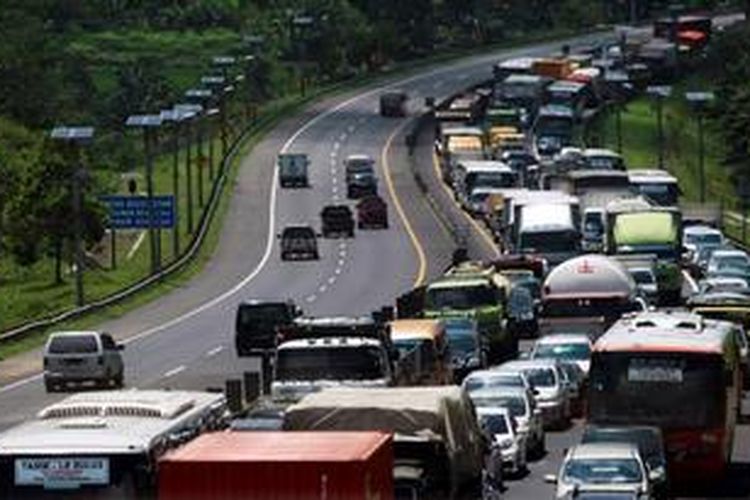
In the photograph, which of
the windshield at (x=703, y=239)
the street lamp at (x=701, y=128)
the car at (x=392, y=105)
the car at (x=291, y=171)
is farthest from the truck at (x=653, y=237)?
the car at (x=392, y=105)

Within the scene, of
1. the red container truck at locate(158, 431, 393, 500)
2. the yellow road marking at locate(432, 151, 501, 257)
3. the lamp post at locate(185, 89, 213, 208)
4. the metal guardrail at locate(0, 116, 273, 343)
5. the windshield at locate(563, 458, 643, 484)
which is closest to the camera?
the red container truck at locate(158, 431, 393, 500)

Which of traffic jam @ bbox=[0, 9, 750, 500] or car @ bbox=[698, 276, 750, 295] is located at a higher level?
traffic jam @ bbox=[0, 9, 750, 500]

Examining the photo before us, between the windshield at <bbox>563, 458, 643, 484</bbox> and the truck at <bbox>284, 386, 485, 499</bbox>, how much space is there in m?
6.93

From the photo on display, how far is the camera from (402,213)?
12550cm

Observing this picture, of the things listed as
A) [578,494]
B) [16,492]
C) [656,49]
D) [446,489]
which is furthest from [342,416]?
[656,49]

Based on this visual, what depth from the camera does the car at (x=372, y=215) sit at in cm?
12144

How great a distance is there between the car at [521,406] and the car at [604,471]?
650cm

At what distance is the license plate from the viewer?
24.9m

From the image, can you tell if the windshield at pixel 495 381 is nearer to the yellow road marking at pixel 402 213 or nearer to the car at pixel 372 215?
the yellow road marking at pixel 402 213

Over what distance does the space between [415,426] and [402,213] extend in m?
95.3

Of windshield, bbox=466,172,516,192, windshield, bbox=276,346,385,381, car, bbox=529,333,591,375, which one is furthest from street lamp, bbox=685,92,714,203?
windshield, bbox=276,346,385,381

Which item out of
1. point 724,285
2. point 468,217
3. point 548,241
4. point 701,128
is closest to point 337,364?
point 724,285

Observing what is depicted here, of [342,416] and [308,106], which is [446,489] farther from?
[308,106]

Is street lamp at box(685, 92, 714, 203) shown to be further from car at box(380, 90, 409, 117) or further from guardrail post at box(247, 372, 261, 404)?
guardrail post at box(247, 372, 261, 404)
